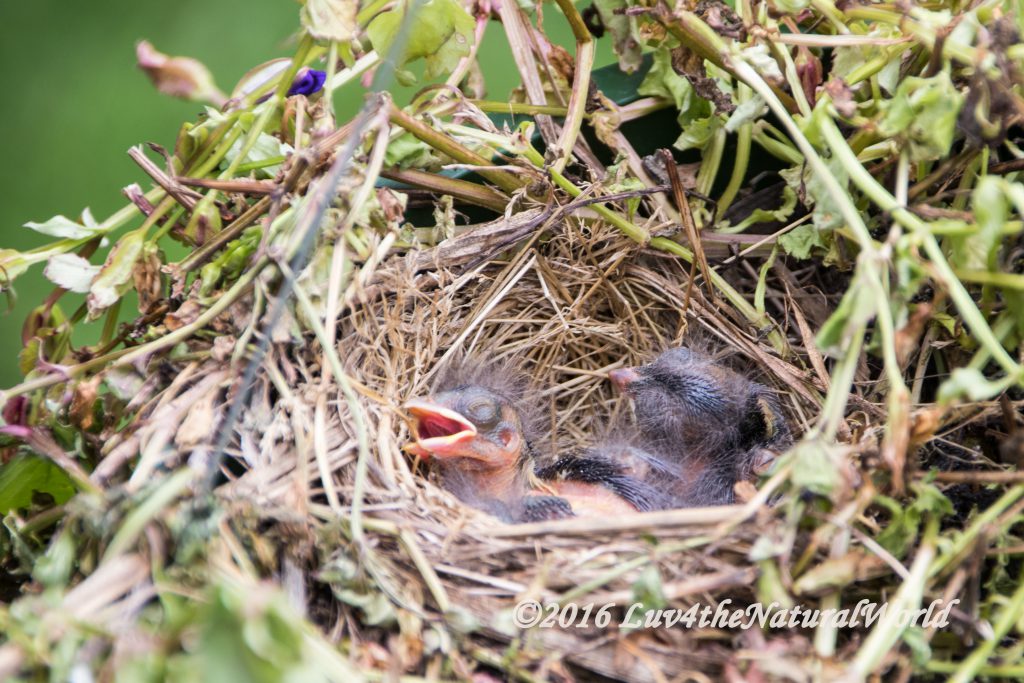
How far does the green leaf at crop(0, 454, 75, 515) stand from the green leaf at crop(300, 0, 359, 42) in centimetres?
54

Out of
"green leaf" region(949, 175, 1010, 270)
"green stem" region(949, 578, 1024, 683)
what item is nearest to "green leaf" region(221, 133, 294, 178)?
"green leaf" region(949, 175, 1010, 270)

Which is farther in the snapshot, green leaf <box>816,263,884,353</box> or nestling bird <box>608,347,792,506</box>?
nestling bird <box>608,347,792,506</box>

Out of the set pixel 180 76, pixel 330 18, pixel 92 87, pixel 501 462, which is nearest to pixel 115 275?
pixel 180 76

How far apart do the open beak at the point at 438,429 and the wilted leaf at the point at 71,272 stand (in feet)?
1.32

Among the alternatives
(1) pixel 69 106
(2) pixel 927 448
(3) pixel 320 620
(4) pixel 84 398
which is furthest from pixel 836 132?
(1) pixel 69 106

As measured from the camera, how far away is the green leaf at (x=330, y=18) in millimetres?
928

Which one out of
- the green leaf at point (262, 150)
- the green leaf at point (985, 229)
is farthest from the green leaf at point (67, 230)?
the green leaf at point (985, 229)

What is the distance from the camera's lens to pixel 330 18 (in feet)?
3.06

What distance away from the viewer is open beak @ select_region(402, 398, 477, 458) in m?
1.17

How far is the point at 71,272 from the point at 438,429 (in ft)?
1.62

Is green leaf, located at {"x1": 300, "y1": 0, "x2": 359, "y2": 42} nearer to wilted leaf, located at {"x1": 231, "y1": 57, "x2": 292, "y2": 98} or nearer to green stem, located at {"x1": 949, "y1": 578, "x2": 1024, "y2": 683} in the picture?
wilted leaf, located at {"x1": 231, "y1": 57, "x2": 292, "y2": 98}

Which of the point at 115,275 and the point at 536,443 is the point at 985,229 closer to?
the point at 536,443

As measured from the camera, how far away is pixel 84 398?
931 mm

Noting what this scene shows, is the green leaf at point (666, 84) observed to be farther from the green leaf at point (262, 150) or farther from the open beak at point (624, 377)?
the green leaf at point (262, 150)
